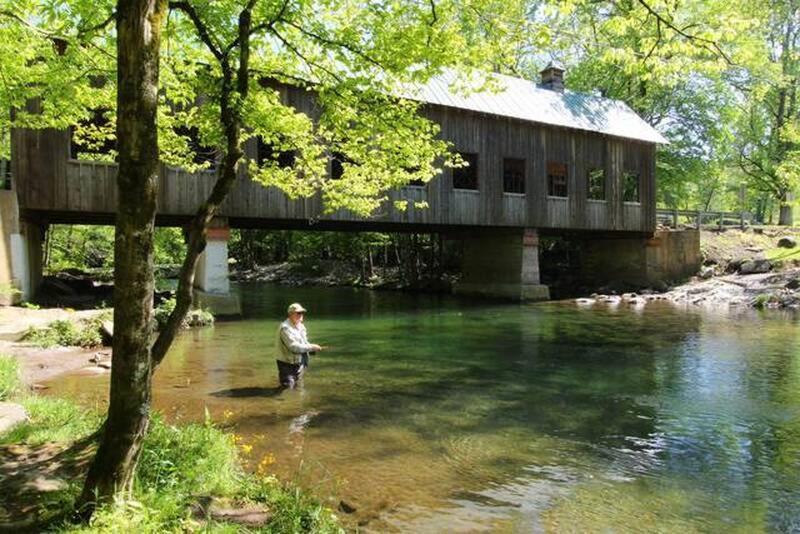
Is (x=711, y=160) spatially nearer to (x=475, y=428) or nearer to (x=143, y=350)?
(x=475, y=428)

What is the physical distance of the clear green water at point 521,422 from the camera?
228 inches

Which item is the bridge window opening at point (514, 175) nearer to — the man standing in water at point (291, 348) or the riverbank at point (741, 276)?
the riverbank at point (741, 276)

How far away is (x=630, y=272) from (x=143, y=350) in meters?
32.0

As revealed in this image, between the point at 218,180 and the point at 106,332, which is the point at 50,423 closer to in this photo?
the point at 218,180

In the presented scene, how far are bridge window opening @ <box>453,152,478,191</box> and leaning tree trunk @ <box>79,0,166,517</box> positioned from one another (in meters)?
23.2

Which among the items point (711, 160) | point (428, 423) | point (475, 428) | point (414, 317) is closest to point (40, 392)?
point (428, 423)

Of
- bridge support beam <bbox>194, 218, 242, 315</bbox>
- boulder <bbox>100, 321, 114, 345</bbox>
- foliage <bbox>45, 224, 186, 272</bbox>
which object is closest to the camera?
boulder <bbox>100, 321, 114, 345</bbox>

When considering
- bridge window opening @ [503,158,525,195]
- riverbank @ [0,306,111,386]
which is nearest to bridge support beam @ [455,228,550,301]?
bridge window opening @ [503,158,525,195]

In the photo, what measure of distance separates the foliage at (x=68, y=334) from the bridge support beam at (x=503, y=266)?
18.5 metres

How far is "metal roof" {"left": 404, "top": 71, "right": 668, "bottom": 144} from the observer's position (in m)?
24.8

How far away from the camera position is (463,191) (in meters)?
26.0

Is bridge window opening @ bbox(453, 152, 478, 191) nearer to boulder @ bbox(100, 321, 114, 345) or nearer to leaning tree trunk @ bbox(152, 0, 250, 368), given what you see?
boulder @ bbox(100, 321, 114, 345)

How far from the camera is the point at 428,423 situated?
8.48m

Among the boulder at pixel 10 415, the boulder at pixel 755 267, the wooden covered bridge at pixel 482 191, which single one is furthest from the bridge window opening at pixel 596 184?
the boulder at pixel 10 415
